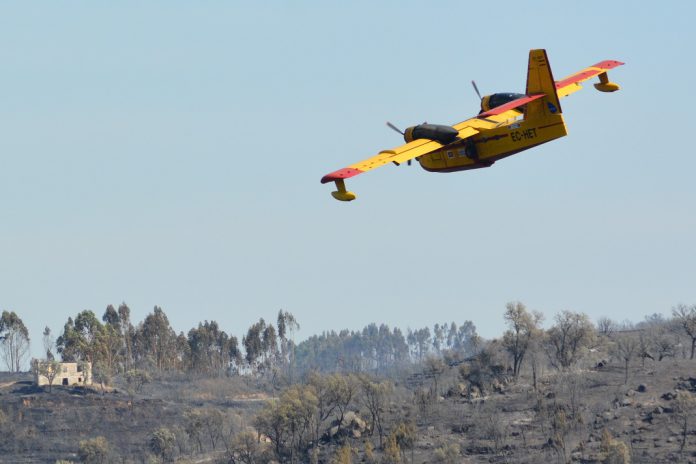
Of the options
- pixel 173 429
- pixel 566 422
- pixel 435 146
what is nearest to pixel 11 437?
pixel 173 429

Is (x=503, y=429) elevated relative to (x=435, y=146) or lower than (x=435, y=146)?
lower

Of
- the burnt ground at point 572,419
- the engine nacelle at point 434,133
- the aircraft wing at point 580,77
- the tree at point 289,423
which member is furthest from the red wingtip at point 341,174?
the tree at point 289,423

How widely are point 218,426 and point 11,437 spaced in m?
28.4

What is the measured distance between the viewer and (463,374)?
596ft

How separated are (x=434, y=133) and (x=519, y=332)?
366 ft

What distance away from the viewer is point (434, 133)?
76.8 m

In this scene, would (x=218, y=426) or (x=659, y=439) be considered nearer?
(x=659, y=439)

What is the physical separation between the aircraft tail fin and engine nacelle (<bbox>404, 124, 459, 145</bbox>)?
13.3 feet

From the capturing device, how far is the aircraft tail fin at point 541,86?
75750mm

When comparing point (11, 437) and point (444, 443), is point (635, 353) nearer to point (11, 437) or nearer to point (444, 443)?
point (444, 443)

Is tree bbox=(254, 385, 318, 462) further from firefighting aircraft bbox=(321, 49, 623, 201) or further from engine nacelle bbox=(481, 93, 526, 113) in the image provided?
firefighting aircraft bbox=(321, 49, 623, 201)

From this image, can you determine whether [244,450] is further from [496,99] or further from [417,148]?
[417,148]

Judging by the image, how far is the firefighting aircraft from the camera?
247 feet

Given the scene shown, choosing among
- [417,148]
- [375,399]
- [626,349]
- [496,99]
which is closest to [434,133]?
[417,148]
